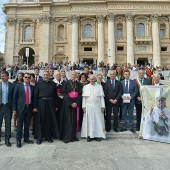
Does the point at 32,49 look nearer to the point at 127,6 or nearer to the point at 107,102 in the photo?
the point at 127,6

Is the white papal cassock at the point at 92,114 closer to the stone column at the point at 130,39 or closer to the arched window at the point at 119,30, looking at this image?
the stone column at the point at 130,39

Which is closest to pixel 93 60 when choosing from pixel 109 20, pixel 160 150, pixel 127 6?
pixel 109 20

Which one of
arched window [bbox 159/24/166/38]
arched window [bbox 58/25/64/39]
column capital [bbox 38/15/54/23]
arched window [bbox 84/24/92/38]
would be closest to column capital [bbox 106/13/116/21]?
arched window [bbox 84/24/92/38]

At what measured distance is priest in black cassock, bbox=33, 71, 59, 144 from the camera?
6.74 metres

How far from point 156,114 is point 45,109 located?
349 cm

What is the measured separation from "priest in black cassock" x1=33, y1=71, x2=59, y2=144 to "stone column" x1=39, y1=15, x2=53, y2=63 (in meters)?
31.6

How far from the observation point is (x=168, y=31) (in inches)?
1517

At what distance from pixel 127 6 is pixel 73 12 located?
9.52 m

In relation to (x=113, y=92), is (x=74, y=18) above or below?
above

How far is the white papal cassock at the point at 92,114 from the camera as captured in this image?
693cm

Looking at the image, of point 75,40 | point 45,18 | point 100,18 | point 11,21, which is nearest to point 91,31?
point 100,18

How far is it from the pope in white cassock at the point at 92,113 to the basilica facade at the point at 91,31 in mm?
30805

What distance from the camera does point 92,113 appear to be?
6949 millimetres

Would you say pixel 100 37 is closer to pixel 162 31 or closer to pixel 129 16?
pixel 129 16
